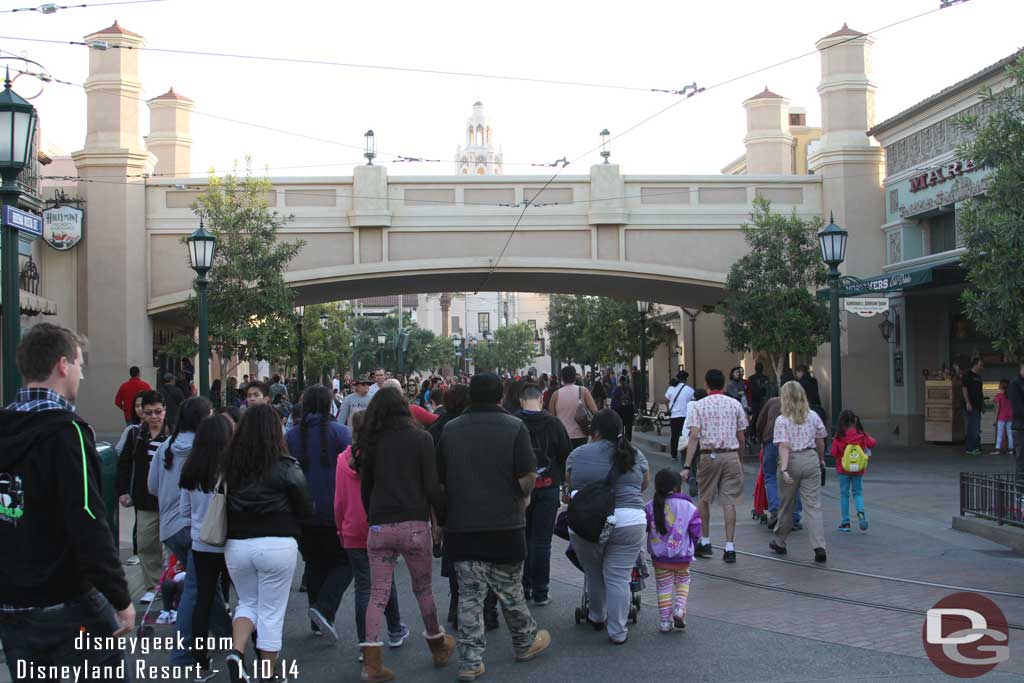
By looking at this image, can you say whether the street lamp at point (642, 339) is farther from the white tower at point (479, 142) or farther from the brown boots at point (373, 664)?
the white tower at point (479, 142)

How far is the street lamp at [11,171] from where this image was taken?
8727mm

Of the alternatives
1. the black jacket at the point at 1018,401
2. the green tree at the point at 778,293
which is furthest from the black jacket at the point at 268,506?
the green tree at the point at 778,293

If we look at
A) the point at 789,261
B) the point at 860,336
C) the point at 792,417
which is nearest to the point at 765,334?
the point at 789,261

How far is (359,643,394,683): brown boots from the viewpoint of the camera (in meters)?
6.39

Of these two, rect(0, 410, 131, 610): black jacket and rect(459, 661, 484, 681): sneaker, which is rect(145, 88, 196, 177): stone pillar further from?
rect(0, 410, 131, 610): black jacket

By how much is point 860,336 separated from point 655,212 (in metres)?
6.01

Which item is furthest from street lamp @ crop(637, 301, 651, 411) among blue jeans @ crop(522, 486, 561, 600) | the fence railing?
blue jeans @ crop(522, 486, 561, 600)

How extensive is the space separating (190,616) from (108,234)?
20.9m

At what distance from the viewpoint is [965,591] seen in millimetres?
8930

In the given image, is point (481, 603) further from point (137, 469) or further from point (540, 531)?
point (137, 469)

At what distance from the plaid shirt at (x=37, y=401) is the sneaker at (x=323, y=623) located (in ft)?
11.5

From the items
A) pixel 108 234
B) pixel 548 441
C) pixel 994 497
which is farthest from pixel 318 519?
pixel 108 234

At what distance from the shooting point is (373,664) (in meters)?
6.40

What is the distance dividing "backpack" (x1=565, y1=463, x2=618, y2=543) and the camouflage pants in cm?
72
